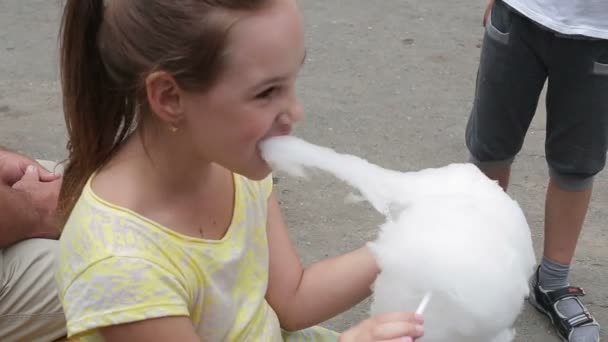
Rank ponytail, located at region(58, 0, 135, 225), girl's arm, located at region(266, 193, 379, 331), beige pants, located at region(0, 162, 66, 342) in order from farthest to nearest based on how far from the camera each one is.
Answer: beige pants, located at region(0, 162, 66, 342) < girl's arm, located at region(266, 193, 379, 331) < ponytail, located at region(58, 0, 135, 225)

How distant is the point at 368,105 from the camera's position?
4.07 metres

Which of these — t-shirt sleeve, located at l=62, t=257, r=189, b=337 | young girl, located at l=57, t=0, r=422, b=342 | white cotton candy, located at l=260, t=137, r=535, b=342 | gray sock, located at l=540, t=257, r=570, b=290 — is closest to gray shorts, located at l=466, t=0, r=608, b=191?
gray sock, located at l=540, t=257, r=570, b=290

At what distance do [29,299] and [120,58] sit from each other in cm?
70

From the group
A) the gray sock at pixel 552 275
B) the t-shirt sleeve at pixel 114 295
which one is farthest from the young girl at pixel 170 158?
the gray sock at pixel 552 275

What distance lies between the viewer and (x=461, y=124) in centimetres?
390

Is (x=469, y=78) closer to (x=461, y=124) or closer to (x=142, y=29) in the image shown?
(x=461, y=124)

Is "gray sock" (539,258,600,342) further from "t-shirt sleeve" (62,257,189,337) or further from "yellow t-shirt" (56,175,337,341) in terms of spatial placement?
"t-shirt sleeve" (62,257,189,337)

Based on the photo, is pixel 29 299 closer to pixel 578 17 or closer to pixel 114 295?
pixel 114 295

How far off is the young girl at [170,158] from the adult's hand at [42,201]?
0.33 meters

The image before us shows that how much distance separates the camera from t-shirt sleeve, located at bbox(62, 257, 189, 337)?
1.28 m

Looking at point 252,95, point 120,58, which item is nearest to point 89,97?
point 120,58

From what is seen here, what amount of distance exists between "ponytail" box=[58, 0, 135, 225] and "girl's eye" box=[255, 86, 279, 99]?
238 millimetres

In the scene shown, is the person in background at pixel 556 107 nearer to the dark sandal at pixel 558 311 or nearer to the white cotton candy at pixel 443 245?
the dark sandal at pixel 558 311

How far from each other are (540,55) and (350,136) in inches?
60.8
